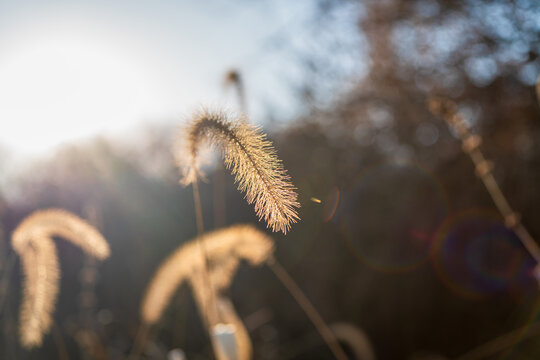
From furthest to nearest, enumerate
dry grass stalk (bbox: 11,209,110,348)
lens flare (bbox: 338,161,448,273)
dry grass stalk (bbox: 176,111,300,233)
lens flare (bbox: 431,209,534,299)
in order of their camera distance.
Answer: lens flare (bbox: 338,161,448,273) < lens flare (bbox: 431,209,534,299) < dry grass stalk (bbox: 11,209,110,348) < dry grass stalk (bbox: 176,111,300,233)

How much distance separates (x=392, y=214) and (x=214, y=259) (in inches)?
78.6

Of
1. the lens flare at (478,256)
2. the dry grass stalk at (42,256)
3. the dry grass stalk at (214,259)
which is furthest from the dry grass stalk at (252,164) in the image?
the lens flare at (478,256)

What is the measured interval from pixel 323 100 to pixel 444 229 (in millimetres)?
1258

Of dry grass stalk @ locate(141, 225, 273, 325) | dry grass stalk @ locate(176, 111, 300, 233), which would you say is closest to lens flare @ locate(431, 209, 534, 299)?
dry grass stalk @ locate(141, 225, 273, 325)

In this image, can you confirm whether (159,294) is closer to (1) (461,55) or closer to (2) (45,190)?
(1) (461,55)

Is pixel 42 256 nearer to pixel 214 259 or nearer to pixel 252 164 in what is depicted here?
pixel 214 259

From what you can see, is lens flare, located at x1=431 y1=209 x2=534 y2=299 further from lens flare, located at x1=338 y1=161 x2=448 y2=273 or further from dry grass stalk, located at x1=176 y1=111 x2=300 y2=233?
dry grass stalk, located at x1=176 y1=111 x2=300 y2=233

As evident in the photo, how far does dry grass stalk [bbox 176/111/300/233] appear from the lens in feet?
1.37

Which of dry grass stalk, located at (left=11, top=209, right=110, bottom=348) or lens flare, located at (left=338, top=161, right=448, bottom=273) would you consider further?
lens flare, located at (left=338, top=161, right=448, bottom=273)

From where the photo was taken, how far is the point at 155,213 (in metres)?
3.26

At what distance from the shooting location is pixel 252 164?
47 cm

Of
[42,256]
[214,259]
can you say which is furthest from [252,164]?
[42,256]

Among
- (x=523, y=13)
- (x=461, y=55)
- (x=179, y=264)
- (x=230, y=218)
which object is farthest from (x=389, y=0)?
(x=179, y=264)

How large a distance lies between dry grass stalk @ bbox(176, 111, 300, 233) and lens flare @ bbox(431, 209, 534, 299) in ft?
7.46
